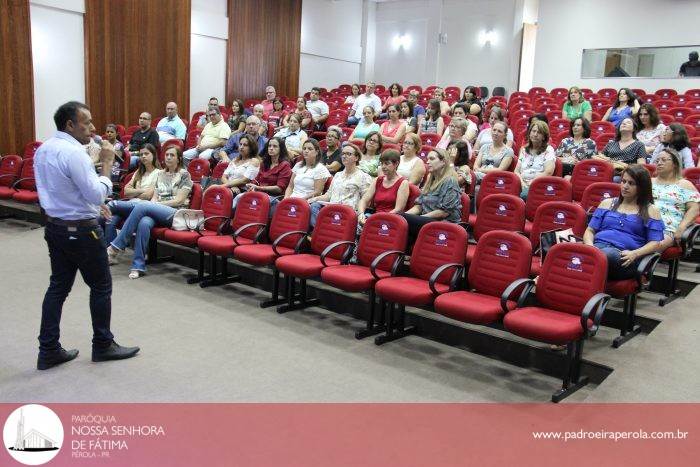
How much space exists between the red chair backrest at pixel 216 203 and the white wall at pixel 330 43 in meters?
9.14

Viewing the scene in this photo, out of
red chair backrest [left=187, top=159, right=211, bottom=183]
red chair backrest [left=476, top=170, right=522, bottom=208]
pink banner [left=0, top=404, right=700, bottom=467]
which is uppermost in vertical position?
red chair backrest [left=476, top=170, right=522, bottom=208]

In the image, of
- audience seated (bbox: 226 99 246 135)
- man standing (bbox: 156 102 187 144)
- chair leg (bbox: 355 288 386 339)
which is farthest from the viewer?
man standing (bbox: 156 102 187 144)

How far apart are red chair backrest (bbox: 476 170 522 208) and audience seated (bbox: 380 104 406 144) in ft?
7.23

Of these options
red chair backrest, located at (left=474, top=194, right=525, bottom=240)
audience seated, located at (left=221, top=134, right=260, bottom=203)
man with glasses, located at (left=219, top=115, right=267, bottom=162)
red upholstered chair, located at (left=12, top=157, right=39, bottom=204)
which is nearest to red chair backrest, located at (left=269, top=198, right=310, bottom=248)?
audience seated, located at (left=221, top=134, right=260, bottom=203)

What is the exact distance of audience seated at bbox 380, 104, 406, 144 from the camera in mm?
Result: 7199

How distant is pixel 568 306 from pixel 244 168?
3.71 meters

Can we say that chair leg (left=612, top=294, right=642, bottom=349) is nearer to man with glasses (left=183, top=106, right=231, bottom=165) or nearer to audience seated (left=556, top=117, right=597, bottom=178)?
audience seated (left=556, top=117, right=597, bottom=178)

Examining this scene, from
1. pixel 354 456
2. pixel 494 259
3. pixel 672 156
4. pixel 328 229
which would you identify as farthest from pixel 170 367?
pixel 672 156

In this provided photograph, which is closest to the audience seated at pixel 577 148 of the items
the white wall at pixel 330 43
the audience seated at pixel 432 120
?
the audience seated at pixel 432 120

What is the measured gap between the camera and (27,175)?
7430 millimetres

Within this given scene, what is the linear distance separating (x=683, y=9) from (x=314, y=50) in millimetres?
7718

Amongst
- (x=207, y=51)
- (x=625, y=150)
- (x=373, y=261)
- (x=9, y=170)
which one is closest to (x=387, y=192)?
(x=373, y=261)

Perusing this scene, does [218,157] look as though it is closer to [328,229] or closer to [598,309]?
[328,229]

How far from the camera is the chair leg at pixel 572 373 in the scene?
3.08 m
